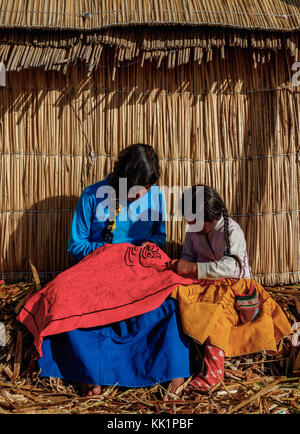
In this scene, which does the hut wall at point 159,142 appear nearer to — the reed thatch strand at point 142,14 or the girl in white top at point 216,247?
the reed thatch strand at point 142,14

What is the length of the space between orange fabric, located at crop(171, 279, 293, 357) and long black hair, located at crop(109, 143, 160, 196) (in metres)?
0.74

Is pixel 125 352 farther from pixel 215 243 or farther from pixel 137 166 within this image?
pixel 137 166

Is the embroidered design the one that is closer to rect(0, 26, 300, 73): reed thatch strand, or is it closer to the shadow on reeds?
Result: the shadow on reeds

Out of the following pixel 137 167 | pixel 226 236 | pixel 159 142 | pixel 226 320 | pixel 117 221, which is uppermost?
pixel 159 142

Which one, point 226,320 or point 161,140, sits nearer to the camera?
point 226,320

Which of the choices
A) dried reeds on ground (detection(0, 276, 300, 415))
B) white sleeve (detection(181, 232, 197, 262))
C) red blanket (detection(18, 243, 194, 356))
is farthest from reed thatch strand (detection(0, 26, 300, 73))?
dried reeds on ground (detection(0, 276, 300, 415))

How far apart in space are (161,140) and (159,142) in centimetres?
2

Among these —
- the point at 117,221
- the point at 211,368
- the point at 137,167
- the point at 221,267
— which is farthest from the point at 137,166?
the point at 211,368

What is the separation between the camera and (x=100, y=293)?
2.93m

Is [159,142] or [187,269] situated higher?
[159,142]

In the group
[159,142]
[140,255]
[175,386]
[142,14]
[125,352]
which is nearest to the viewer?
[175,386]

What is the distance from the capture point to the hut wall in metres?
3.57

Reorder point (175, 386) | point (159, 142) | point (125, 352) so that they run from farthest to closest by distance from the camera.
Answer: point (159, 142)
point (125, 352)
point (175, 386)

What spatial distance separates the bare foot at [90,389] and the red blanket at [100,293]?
13.5 inches
